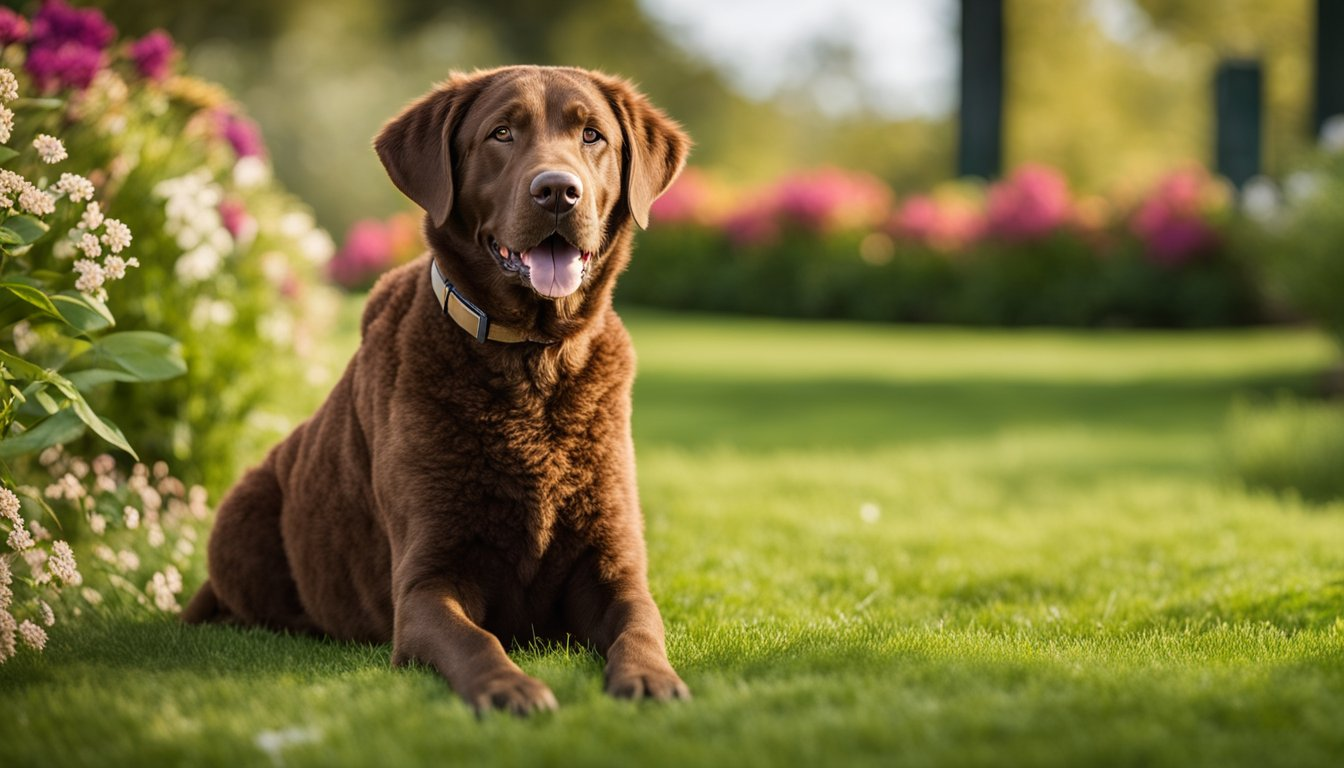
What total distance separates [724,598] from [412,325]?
1.57 metres

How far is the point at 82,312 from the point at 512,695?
161 centimetres

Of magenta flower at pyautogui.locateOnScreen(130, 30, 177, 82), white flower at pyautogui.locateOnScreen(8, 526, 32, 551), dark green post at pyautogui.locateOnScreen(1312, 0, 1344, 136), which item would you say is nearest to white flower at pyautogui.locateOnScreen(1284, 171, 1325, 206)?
dark green post at pyautogui.locateOnScreen(1312, 0, 1344, 136)

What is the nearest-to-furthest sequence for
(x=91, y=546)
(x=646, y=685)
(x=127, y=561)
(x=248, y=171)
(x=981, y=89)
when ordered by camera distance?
1. (x=646, y=685)
2. (x=127, y=561)
3. (x=91, y=546)
4. (x=248, y=171)
5. (x=981, y=89)

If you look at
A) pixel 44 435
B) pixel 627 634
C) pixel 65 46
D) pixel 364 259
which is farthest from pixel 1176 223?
pixel 44 435

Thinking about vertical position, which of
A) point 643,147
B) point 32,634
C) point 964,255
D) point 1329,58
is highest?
point 1329,58

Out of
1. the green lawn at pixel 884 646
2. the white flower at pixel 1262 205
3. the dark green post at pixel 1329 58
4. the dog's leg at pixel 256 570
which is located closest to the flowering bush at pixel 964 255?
the white flower at pixel 1262 205

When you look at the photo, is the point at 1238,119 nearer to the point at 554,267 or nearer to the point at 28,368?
the point at 554,267

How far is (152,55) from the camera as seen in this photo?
5836 millimetres

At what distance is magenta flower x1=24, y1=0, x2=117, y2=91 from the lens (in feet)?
16.5

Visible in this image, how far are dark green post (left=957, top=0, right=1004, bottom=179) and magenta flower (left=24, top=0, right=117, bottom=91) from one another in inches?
646

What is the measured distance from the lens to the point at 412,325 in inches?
141

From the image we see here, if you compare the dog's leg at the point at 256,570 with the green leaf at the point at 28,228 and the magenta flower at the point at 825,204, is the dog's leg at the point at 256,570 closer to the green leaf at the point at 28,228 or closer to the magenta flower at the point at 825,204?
the green leaf at the point at 28,228

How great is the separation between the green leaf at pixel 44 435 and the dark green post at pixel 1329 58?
18.4 metres

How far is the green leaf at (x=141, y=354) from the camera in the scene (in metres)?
3.68
